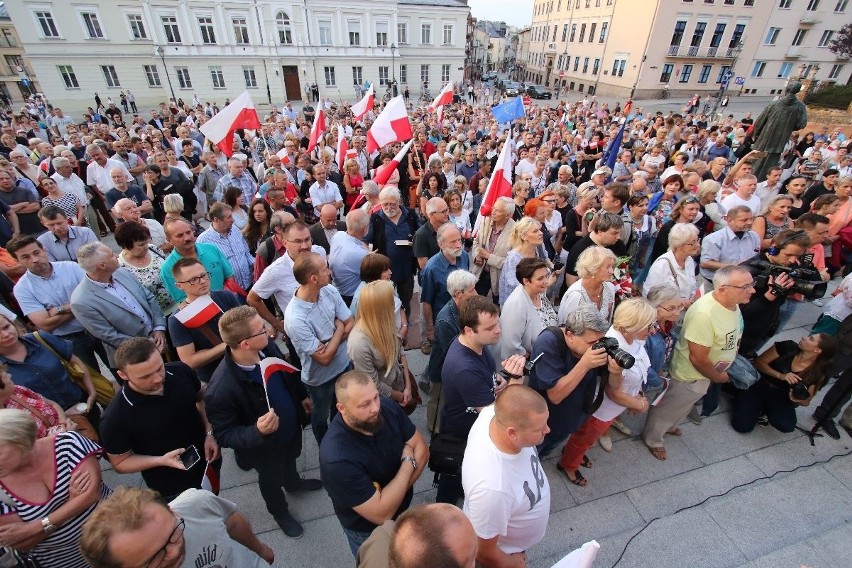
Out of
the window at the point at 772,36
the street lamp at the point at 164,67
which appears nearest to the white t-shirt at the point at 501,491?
the street lamp at the point at 164,67

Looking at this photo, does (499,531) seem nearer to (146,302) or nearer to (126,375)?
(126,375)

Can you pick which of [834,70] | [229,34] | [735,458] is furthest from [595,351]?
[834,70]

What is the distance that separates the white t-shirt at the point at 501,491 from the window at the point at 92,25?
45816 millimetres

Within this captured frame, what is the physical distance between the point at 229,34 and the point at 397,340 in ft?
140

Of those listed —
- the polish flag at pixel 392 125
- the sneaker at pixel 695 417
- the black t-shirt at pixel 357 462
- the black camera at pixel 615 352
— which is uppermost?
the polish flag at pixel 392 125

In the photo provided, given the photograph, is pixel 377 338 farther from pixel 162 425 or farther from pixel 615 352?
pixel 615 352

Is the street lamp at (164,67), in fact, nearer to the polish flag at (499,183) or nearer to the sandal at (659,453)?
the polish flag at (499,183)

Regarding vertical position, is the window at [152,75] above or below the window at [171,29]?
below

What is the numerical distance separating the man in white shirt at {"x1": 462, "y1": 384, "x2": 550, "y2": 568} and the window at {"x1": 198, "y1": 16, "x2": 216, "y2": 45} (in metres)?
43.9

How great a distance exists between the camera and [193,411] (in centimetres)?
260

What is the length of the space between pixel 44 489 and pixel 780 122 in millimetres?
11743

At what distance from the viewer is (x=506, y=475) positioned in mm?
1999

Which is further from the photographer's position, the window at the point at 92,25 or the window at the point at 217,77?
the window at the point at 217,77

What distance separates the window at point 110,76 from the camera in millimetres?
33031
